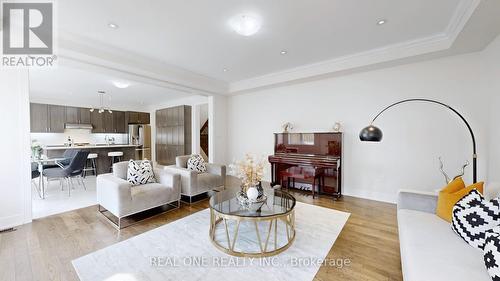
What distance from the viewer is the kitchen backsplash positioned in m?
6.45

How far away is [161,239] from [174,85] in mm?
3194

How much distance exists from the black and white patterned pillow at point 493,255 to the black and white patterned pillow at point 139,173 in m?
3.77

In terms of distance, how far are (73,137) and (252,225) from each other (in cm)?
763

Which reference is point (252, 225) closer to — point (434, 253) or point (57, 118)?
point (434, 253)

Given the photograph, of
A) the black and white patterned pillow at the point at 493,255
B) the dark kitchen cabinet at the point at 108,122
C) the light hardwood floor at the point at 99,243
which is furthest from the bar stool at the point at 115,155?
the black and white patterned pillow at the point at 493,255

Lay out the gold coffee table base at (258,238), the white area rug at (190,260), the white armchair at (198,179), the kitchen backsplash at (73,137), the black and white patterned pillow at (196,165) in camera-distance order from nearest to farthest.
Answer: the white area rug at (190,260), the gold coffee table base at (258,238), the white armchair at (198,179), the black and white patterned pillow at (196,165), the kitchen backsplash at (73,137)

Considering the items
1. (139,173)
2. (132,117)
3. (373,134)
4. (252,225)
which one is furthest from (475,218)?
(132,117)

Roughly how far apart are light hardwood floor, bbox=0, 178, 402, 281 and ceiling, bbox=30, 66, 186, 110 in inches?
101

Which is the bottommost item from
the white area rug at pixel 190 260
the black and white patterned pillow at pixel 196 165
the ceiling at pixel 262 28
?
the white area rug at pixel 190 260

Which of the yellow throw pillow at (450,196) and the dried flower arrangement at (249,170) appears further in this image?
the dried flower arrangement at (249,170)

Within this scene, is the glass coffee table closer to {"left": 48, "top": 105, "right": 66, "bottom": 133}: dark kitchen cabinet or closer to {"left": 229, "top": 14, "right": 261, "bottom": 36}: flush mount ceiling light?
{"left": 229, "top": 14, "right": 261, "bottom": 36}: flush mount ceiling light

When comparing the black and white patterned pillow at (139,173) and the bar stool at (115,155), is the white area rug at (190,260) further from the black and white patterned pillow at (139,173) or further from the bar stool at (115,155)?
the bar stool at (115,155)

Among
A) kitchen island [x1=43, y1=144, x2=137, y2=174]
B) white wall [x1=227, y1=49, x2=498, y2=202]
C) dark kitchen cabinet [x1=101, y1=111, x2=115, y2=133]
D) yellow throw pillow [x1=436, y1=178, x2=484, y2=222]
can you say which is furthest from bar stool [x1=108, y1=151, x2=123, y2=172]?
yellow throw pillow [x1=436, y1=178, x2=484, y2=222]

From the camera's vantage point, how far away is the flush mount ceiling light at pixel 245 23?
7.96 feet
